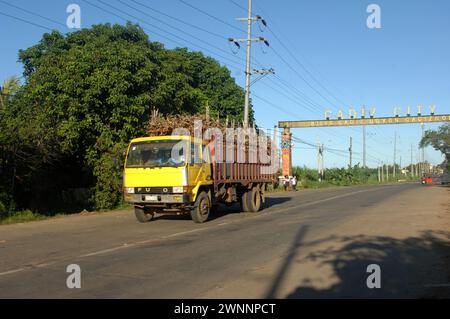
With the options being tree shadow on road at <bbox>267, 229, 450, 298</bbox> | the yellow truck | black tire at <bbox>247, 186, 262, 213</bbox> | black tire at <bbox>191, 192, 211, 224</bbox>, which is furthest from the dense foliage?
tree shadow on road at <bbox>267, 229, 450, 298</bbox>

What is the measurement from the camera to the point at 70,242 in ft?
37.2

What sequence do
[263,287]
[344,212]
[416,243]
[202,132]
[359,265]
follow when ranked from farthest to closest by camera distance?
[344,212] → [202,132] → [416,243] → [359,265] → [263,287]

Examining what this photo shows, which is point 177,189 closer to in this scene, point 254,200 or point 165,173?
point 165,173

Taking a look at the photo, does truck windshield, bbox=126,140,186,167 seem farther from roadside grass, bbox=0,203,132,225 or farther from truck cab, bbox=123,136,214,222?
roadside grass, bbox=0,203,132,225

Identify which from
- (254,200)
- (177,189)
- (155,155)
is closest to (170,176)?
(177,189)

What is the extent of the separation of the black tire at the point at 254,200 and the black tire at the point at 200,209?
391 cm

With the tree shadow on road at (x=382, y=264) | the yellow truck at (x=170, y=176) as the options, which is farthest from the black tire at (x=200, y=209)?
the tree shadow on road at (x=382, y=264)

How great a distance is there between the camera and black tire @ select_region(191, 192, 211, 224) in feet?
47.7

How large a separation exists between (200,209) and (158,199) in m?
1.56

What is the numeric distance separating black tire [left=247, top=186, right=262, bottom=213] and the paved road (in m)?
3.01

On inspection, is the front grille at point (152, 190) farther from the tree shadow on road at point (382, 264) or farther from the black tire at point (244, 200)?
the black tire at point (244, 200)
